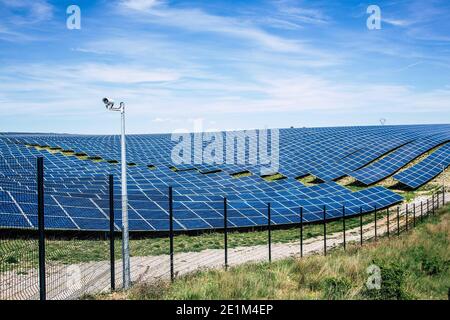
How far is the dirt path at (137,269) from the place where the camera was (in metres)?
9.59

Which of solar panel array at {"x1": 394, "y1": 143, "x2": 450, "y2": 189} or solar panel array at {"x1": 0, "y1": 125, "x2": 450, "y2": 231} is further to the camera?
solar panel array at {"x1": 394, "y1": 143, "x2": 450, "y2": 189}

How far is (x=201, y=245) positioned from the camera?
17.3 metres

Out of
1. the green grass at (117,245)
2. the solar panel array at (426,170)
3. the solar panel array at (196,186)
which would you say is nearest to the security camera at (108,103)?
the solar panel array at (196,186)

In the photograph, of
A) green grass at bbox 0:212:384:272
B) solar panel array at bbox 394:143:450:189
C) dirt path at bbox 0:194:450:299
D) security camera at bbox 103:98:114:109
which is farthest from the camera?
solar panel array at bbox 394:143:450:189

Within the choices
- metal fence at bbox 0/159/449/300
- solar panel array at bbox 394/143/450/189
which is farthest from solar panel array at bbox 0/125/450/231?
solar panel array at bbox 394/143/450/189

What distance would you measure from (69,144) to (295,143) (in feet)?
Result: 98.3

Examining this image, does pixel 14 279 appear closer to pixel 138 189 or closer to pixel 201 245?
pixel 201 245

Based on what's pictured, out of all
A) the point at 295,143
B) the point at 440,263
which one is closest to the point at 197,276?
the point at 440,263

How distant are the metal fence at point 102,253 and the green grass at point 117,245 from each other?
1.2 inches

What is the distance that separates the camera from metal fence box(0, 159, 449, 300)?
9766 mm

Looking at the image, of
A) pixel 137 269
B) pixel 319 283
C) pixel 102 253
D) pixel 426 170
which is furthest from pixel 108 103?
pixel 426 170

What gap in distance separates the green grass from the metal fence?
0.10 ft

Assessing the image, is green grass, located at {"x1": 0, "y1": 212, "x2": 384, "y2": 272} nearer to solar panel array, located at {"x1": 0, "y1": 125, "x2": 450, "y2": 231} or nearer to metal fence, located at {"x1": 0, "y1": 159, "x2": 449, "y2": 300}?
metal fence, located at {"x1": 0, "y1": 159, "x2": 449, "y2": 300}

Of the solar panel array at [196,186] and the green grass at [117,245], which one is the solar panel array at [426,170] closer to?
the solar panel array at [196,186]
